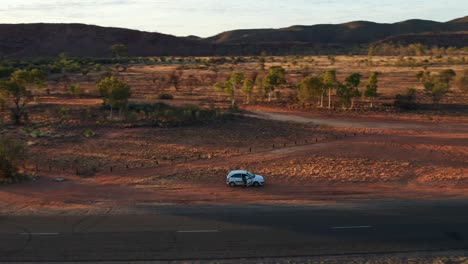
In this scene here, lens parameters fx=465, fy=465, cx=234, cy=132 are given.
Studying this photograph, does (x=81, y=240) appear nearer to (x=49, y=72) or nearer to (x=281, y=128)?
(x=281, y=128)

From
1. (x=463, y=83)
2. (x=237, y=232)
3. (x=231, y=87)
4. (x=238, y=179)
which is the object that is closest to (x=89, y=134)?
(x=238, y=179)

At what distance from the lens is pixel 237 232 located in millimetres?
17500

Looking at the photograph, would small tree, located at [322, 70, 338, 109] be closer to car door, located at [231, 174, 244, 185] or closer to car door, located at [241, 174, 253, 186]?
car door, located at [241, 174, 253, 186]

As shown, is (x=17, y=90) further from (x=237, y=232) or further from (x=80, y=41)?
(x=80, y=41)

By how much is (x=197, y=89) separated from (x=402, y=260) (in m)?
50.0

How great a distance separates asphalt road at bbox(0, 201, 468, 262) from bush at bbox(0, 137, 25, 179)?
6.93 m

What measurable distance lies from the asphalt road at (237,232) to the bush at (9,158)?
273 inches

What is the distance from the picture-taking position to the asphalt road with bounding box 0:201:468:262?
15.7 metres

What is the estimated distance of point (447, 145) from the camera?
3328cm

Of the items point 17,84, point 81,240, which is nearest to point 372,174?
point 81,240

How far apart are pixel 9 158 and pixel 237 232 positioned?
15412 mm

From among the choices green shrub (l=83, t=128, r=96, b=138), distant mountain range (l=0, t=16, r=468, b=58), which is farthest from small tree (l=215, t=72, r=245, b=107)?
distant mountain range (l=0, t=16, r=468, b=58)

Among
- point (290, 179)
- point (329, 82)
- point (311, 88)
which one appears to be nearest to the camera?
point (290, 179)

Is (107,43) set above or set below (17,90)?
above
